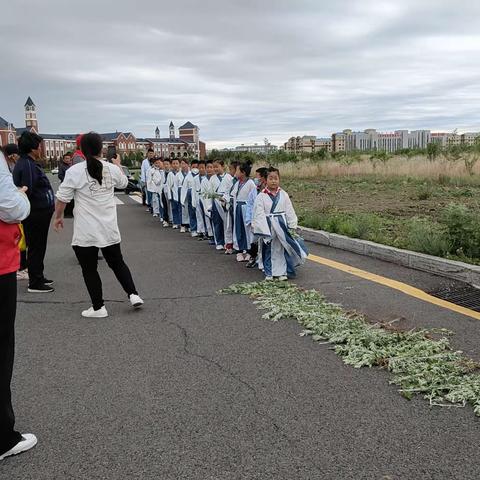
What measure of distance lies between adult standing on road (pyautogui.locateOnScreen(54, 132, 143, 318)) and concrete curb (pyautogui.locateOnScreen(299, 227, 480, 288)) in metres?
4.07

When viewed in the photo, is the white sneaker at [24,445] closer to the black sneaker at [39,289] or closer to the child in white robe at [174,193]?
the black sneaker at [39,289]

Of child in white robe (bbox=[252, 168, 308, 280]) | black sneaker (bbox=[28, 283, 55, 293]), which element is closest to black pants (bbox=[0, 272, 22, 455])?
black sneaker (bbox=[28, 283, 55, 293])

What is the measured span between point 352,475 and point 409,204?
39.7 ft

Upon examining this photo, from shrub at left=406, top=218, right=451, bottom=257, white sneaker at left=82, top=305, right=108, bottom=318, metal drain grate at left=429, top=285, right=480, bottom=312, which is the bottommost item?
white sneaker at left=82, top=305, right=108, bottom=318

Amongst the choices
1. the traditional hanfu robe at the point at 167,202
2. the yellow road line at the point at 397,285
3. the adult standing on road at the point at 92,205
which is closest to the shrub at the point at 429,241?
the yellow road line at the point at 397,285

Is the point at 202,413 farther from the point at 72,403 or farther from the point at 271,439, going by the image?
the point at 72,403

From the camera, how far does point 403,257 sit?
755 centimetres

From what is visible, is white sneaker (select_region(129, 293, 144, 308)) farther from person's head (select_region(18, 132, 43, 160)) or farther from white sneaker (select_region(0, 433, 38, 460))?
white sneaker (select_region(0, 433, 38, 460))

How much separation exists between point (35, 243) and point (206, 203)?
14.0 ft

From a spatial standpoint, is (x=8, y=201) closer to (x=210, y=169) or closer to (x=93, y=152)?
(x=93, y=152)

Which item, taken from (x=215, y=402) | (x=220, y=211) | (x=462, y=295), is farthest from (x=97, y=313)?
(x=220, y=211)

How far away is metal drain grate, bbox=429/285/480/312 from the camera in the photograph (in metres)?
5.62

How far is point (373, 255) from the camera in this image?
8.20m

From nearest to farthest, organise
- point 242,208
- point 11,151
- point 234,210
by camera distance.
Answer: point 11,151 < point 242,208 < point 234,210
